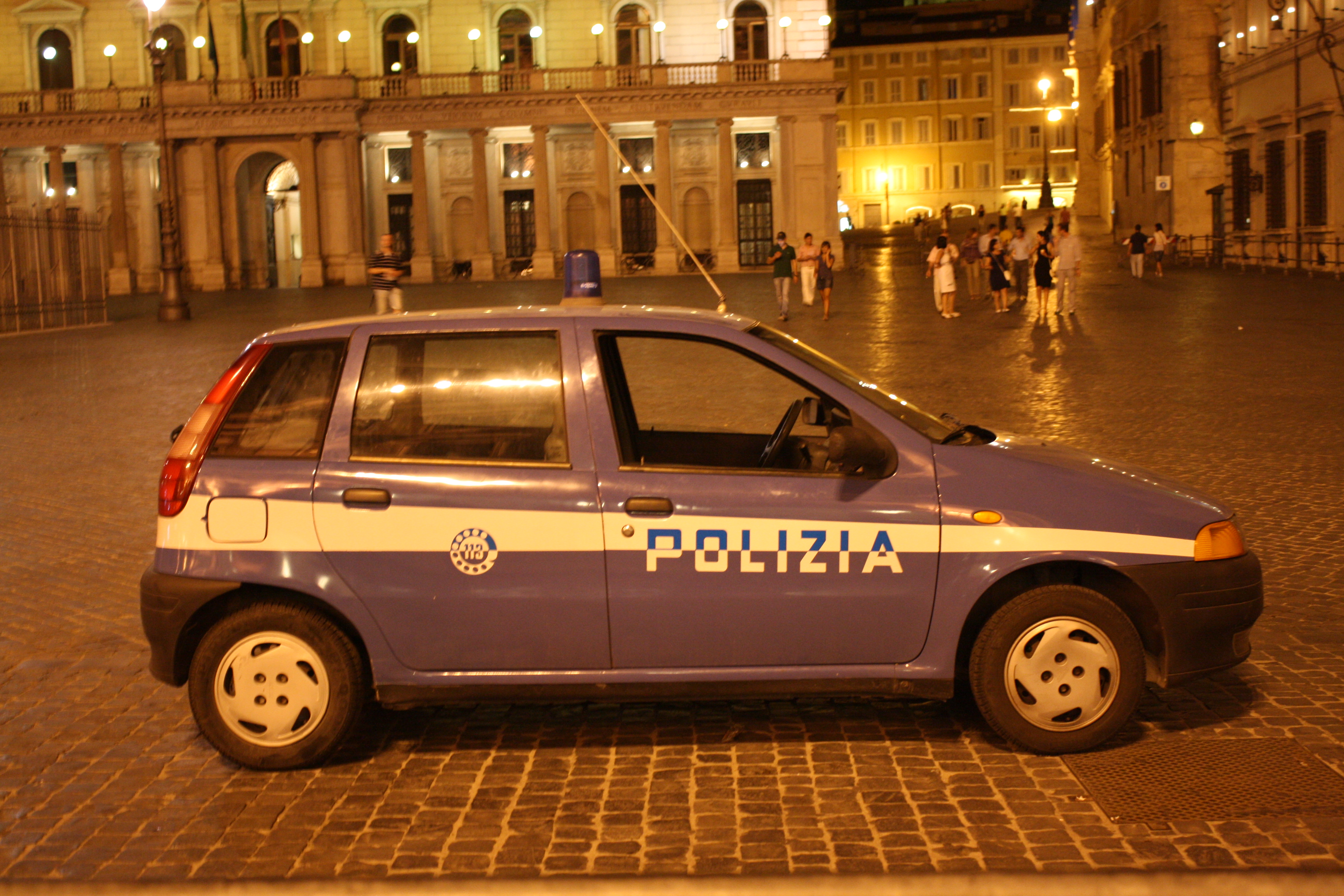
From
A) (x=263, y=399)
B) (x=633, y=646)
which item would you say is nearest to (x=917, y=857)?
(x=633, y=646)

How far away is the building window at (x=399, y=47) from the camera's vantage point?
192 ft

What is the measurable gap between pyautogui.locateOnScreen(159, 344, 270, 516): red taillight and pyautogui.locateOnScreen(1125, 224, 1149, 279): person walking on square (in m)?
33.5

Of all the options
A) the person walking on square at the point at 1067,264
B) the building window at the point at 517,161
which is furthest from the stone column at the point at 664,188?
the person walking on square at the point at 1067,264

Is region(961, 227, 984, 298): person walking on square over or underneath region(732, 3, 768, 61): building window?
underneath

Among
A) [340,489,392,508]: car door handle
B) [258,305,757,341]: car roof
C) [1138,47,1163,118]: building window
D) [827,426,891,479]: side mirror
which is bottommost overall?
[340,489,392,508]: car door handle

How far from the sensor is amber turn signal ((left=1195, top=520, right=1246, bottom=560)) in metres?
5.22

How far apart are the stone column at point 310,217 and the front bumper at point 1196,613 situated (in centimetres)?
5220

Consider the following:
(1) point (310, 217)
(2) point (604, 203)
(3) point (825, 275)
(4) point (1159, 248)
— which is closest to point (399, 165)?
(1) point (310, 217)

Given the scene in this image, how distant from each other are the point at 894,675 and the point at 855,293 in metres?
31.9

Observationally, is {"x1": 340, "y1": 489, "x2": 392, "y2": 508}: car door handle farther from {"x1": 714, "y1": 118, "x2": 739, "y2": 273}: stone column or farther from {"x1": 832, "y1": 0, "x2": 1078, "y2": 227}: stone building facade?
{"x1": 832, "y1": 0, "x2": 1078, "y2": 227}: stone building facade

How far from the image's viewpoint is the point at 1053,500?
16.9 ft

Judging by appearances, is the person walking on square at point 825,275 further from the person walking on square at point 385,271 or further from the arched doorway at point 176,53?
the arched doorway at point 176,53

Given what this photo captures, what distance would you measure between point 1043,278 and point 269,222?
4151cm

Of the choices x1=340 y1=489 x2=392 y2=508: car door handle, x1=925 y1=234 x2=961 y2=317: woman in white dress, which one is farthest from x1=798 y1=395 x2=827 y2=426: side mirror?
x1=925 y1=234 x2=961 y2=317: woman in white dress
